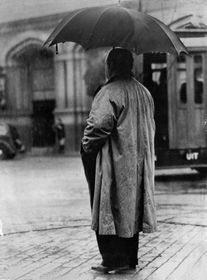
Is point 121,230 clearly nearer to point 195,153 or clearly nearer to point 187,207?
point 187,207

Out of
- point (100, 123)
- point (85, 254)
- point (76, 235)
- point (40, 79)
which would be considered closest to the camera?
point (100, 123)

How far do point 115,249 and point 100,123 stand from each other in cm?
102

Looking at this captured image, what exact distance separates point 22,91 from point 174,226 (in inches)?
846

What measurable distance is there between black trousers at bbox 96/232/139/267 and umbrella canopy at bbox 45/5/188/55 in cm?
151

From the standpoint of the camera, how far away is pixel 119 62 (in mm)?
4789

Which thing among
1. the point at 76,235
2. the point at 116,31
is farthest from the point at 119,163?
the point at 76,235

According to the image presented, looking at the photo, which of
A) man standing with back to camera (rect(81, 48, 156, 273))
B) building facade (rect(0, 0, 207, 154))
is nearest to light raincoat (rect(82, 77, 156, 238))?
man standing with back to camera (rect(81, 48, 156, 273))

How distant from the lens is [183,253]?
543cm

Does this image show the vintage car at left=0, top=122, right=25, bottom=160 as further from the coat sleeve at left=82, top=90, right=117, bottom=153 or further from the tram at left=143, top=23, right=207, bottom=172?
the coat sleeve at left=82, top=90, right=117, bottom=153

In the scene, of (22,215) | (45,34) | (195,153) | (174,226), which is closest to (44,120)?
(45,34)

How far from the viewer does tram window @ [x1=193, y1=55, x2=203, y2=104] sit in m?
13.3

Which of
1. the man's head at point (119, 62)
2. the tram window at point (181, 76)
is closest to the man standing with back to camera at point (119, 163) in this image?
the man's head at point (119, 62)

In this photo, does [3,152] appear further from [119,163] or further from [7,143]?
[119,163]

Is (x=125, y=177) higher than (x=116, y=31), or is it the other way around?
(x=116, y=31)
